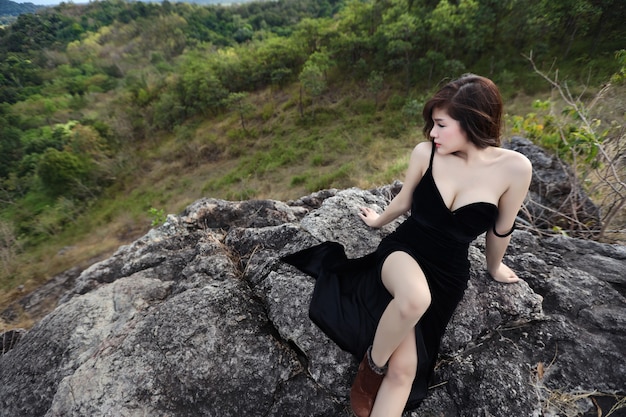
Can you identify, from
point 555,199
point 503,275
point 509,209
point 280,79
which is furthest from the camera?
point 280,79

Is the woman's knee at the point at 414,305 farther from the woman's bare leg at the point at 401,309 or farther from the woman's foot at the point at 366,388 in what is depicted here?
the woman's foot at the point at 366,388

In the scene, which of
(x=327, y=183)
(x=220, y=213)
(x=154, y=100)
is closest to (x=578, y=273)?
(x=220, y=213)

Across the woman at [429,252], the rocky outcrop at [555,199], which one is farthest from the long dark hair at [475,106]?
the rocky outcrop at [555,199]

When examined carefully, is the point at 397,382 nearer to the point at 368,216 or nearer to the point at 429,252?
the point at 429,252

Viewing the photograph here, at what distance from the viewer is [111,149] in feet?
64.9

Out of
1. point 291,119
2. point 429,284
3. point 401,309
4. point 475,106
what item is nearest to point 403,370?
point 401,309

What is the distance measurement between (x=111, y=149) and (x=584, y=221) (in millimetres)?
24304

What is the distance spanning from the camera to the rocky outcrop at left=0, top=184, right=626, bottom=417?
1.61 m

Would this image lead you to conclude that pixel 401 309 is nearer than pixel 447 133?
Yes

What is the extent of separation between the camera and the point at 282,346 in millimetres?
1813

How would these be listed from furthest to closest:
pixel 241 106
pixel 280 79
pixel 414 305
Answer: pixel 280 79 < pixel 241 106 < pixel 414 305

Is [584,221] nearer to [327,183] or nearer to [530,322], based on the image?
[530,322]

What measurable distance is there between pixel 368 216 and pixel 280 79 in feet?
71.1

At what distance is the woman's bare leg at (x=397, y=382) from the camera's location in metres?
1.47
